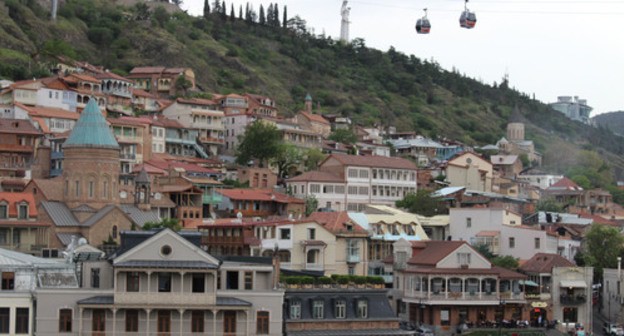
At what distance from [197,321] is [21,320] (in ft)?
27.5

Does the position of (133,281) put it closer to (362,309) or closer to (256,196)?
(362,309)

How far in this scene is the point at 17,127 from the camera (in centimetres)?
11156

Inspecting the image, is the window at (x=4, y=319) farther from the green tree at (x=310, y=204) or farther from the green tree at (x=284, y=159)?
the green tree at (x=284, y=159)

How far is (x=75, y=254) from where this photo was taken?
66938 mm

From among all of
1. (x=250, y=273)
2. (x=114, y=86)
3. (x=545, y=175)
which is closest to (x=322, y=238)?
(x=250, y=273)

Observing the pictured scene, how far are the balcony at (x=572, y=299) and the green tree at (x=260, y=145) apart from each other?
45812 mm

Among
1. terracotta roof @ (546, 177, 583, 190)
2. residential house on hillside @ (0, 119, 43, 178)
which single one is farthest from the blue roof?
terracotta roof @ (546, 177, 583, 190)

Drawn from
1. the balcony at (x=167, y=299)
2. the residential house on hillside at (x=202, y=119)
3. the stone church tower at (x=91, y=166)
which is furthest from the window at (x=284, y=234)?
the residential house on hillside at (x=202, y=119)

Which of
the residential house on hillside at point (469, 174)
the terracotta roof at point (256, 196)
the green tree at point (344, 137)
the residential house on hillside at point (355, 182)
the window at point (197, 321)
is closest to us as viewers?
the window at point (197, 321)

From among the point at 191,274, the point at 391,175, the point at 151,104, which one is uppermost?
the point at 151,104

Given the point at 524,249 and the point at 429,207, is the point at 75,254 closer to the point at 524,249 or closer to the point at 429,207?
the point at 524,249

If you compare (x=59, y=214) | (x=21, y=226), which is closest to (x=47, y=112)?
(x=59, y=214)

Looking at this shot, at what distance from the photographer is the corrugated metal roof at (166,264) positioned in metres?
60.6

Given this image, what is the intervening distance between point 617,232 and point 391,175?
24.7 metres
